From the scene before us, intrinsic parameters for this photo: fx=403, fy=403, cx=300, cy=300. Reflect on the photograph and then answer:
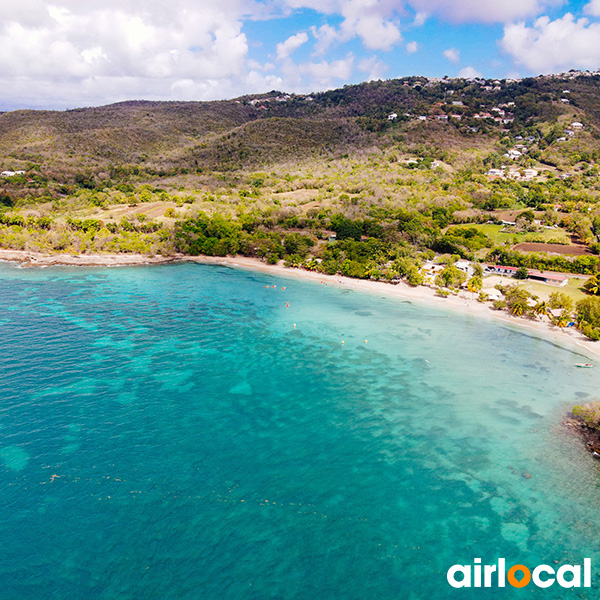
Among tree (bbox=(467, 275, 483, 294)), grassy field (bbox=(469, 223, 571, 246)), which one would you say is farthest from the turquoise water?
grassy field (bbox=(469, 223, 571, 246))

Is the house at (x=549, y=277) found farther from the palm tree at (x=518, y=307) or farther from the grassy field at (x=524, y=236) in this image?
the grassy field at (x=524, y=236)

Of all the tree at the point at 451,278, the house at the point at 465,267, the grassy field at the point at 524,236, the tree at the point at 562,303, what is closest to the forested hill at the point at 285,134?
the grassy field at the point at 524,236

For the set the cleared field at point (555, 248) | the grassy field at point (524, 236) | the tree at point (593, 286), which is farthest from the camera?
the grassy field at point (524, 236)

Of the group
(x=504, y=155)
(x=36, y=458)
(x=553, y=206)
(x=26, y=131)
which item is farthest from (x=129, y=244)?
(x=504, y=155)

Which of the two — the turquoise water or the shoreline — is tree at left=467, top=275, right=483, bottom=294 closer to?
the shoreline

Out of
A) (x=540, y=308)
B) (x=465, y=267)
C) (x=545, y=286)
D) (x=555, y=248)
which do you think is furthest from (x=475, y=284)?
(x=555, y=248)
